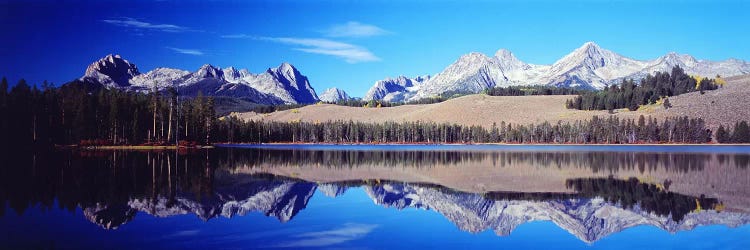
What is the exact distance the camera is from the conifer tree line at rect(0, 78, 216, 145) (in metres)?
82.6

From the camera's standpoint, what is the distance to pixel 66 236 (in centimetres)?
1753

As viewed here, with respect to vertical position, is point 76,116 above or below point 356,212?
above

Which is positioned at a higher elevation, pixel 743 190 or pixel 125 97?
pixel 125 97

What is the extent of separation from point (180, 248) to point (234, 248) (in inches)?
58.8

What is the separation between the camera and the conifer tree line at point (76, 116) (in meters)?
82.6

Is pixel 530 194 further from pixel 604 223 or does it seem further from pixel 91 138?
pixel 91 138

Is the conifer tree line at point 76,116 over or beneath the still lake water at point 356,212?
over

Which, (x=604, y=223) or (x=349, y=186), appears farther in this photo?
(x=349, y=186)

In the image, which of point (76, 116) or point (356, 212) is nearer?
point (356, 212)

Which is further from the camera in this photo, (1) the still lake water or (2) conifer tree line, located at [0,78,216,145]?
(2) conifer tree line, located at [0,78,216,145]

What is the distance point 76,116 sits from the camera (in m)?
88.6

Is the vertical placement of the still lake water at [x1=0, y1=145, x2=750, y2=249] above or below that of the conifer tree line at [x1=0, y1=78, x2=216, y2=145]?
below

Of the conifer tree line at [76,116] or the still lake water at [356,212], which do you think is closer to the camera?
the still lake water at [356,212]

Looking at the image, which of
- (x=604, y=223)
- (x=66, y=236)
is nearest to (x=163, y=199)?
(x=66, y=236)
